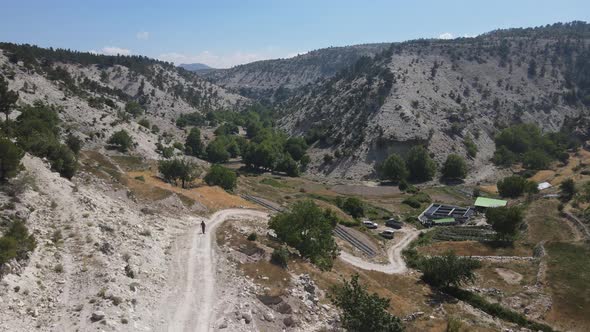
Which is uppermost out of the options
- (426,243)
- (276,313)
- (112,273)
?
(112,273)

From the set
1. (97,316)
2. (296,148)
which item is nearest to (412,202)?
(296,148)

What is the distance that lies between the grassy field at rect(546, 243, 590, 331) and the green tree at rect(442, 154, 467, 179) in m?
81.4

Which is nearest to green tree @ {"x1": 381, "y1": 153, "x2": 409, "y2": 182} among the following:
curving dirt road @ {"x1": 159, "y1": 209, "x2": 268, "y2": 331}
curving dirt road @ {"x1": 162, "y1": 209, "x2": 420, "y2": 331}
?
curving dirt road @ {"x1": 162, "y1": 209, "x2": 420, "y2": 331}

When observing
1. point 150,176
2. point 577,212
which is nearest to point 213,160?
point 150,176

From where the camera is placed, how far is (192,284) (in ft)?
121

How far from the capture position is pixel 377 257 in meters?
74.0

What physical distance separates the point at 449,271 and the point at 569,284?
16.7m

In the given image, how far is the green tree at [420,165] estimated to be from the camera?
154 metres

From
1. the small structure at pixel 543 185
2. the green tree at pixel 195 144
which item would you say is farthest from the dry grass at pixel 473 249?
the green tree at pixel 195 144

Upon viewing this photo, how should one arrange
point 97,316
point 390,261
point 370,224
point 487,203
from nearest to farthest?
point 97,316 → point 390,261 → point 370,224 → point 487,203

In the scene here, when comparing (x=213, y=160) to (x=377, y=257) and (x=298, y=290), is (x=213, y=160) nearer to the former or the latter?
(x=377, y=257)

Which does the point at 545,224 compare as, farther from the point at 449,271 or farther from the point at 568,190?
the point at 449,271

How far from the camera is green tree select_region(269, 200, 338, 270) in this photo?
4984 centimetres

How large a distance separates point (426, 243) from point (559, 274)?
25668mm
